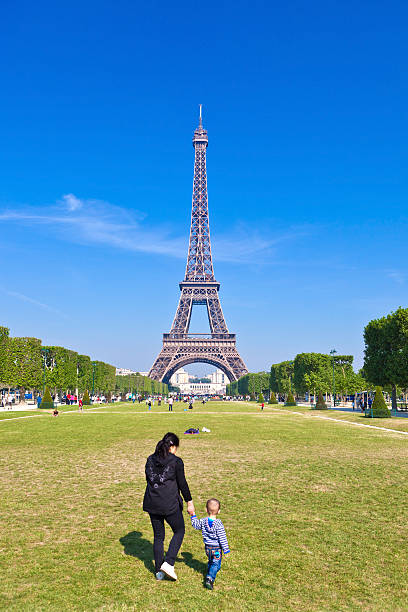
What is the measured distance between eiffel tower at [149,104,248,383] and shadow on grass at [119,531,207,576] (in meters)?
108

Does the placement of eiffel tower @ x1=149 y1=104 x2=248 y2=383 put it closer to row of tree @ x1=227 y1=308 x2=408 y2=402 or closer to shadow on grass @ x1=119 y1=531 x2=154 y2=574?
row of tree @ x1=227 y1=308 x2=408 y2=402

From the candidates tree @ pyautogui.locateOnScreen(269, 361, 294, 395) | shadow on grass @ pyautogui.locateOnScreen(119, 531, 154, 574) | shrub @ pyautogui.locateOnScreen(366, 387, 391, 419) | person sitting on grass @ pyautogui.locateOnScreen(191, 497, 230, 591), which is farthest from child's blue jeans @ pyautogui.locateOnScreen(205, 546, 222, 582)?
tree @ pyautogui.locateOnScreen(269, 361, 294, 395)

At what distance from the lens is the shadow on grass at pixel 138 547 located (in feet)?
23.1

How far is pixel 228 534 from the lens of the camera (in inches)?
320

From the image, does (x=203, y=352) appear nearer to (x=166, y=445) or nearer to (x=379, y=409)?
(x=379, y=409)

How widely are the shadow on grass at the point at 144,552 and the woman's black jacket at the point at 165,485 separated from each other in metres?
1.04

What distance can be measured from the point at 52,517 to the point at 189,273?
388ft

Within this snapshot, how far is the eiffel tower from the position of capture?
119 metres

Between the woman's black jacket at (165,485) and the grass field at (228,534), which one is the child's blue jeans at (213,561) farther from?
the woman's black jacket at (165,485)

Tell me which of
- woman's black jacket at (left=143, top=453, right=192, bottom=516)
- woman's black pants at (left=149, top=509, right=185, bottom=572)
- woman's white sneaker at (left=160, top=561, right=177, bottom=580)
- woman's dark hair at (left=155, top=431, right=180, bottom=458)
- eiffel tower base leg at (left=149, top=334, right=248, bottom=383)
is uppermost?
eiffel tower base leg at (left=149, top=334, right=248, bottom=383)

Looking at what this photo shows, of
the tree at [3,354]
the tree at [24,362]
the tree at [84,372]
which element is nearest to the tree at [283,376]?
the tree at [84,372]

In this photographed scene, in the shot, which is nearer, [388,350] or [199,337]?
[388,350]

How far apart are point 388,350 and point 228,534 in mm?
49119

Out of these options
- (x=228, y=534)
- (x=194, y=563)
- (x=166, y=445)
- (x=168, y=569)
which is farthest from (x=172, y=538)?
(x=228, y=534)
